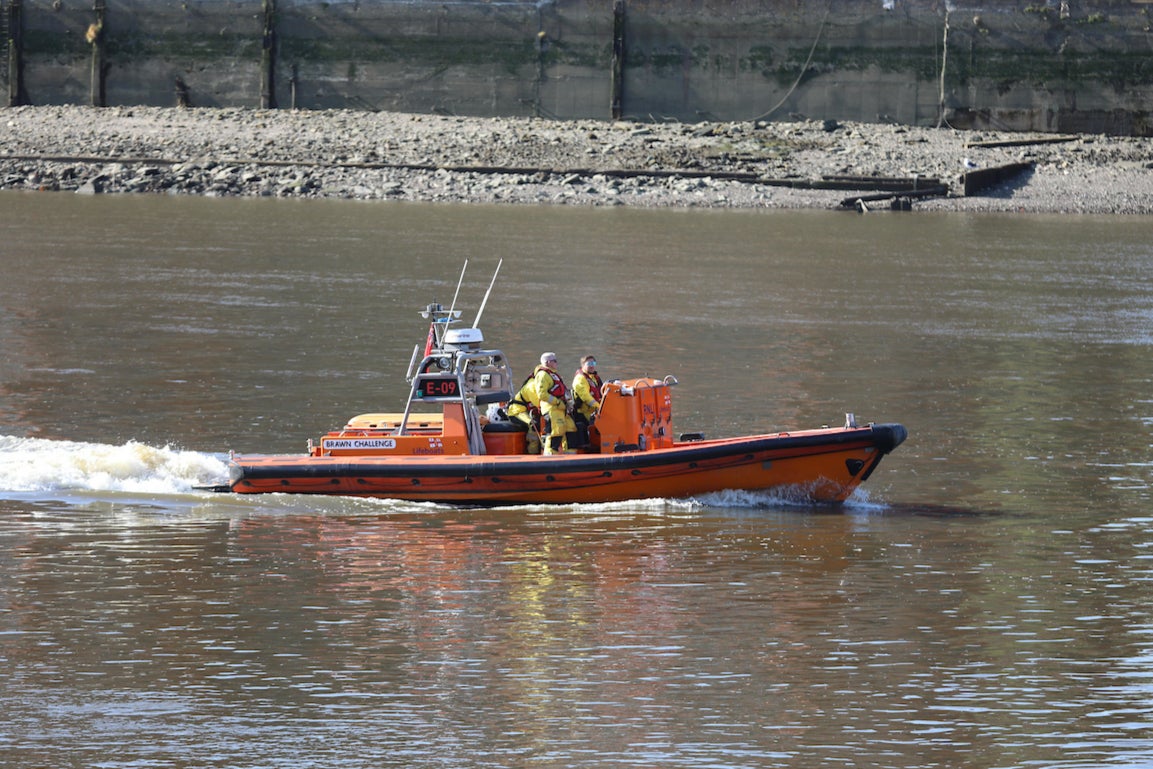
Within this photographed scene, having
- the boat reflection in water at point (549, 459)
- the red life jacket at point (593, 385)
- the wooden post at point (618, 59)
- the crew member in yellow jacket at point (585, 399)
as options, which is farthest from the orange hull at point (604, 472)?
the wooden post at point (618, 59)

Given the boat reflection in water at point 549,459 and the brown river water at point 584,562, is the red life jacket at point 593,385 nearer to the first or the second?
the boat reflection in water at point 549,459

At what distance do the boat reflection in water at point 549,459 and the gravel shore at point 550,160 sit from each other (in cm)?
3023

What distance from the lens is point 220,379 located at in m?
22.2

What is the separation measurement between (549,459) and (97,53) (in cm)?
4277

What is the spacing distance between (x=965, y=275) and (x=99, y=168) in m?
26.0

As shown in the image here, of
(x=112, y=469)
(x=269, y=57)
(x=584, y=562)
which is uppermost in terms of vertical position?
(x=269, y=57)

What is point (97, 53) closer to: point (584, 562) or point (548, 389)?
point (548, 389)

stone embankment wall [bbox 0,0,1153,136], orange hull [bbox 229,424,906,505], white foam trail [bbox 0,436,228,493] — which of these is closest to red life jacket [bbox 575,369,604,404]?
orange hull [bbox 229,424,906,505]

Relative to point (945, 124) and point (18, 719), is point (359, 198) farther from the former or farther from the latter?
point (18, 719)

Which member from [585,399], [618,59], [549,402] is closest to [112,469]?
[549,402]

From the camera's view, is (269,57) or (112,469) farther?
(269,57)

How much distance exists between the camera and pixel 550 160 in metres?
49.4

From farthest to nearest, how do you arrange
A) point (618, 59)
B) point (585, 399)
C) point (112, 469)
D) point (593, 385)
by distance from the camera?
point (618, 59) < point (112, 469) < point (593, 385) < point (585, 399)

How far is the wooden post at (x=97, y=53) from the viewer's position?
5475 cm
